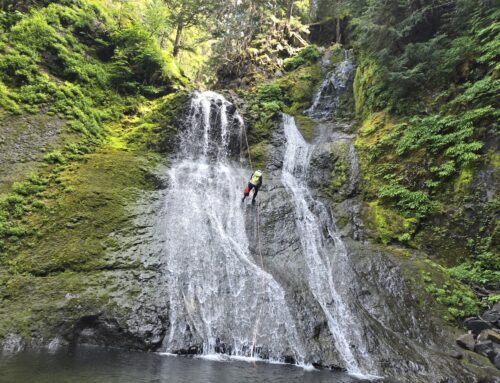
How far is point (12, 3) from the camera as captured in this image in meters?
16.5

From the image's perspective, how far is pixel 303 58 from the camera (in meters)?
26.7

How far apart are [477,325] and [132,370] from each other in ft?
30.2

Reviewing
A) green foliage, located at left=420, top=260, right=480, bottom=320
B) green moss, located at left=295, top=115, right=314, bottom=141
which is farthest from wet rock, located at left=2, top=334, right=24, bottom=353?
green moss, located at left=295, top=115, right=314, bottom=141

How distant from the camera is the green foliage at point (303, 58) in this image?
26.5 meters

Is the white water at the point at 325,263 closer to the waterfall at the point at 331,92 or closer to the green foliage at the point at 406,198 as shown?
the green foliage at the point at 406,198

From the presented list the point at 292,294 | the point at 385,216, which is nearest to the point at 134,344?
the point at 292,294

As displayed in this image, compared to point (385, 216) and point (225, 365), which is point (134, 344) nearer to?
point (225, 365)

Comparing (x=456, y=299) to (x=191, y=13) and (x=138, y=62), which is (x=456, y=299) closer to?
(x=138, y=62)

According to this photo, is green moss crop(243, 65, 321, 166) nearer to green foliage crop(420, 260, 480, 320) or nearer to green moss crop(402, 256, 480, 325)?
green moss crop(402, 256, 480, 325)

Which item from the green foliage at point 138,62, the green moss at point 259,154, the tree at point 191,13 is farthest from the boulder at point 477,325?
the tree at point 191,13

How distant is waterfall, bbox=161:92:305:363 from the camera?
28.9ft

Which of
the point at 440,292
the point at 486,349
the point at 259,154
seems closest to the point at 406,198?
the point at 440,292

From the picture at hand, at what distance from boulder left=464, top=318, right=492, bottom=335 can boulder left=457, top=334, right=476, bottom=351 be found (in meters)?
0.39

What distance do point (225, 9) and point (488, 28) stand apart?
18157 millimetres
